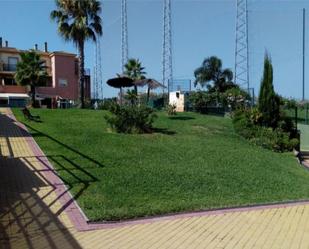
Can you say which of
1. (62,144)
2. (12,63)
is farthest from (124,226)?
(12,63)

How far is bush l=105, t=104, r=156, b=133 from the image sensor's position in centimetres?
1869

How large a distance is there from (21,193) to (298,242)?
219 inches

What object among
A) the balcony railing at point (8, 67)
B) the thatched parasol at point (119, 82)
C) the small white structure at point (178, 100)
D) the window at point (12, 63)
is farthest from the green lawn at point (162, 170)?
the window at point (12, 63)

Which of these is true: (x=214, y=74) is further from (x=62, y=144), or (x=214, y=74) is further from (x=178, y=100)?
(x=62, y=144)

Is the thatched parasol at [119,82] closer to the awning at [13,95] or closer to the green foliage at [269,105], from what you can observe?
the green foliage at [269,105]

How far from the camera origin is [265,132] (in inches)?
808

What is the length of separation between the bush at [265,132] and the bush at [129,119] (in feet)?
15.8

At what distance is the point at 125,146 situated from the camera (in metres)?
15.6

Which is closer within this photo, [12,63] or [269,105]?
[269,105]

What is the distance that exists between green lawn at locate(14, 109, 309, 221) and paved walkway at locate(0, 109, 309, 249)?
49 centimetres

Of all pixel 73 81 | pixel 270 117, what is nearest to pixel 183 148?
pixel 270 117

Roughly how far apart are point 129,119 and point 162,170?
6337 mm

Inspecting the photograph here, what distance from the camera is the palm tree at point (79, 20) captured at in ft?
127

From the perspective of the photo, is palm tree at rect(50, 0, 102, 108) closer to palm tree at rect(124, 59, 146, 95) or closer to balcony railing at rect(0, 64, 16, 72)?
palm tree at rect(124, 59, 146, 95)
